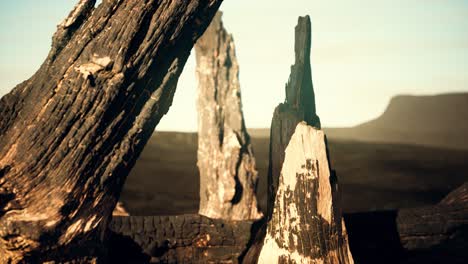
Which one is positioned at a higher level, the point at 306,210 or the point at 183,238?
the point at 306,210

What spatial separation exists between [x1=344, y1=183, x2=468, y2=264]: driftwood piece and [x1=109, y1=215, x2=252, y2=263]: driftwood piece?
Answer: 5.01 ft

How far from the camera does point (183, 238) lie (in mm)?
5289

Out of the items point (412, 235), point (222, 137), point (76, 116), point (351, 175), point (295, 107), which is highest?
point (222, 137)

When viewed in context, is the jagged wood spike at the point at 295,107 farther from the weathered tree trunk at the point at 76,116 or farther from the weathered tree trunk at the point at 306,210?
the weathered tree trunk at the point at 76,116

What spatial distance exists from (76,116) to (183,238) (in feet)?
8.24

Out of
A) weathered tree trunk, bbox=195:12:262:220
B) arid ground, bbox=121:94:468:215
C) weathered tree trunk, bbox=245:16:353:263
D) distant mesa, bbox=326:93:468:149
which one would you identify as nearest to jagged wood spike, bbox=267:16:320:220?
weathered tree trunk, bbox=245:16:353:263

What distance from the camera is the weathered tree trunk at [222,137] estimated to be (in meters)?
8.46

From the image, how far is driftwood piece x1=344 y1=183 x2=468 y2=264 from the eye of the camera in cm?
590

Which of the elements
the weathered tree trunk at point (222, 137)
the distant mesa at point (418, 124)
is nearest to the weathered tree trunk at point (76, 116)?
the weathered tree trunk at point (222, 137)

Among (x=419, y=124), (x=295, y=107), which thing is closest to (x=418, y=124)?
(x=419, y=124)

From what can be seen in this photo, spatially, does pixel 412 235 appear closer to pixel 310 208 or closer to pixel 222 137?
pixel 310 208

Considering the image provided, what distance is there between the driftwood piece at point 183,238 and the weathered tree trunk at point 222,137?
303 cm

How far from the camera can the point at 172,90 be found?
358 cm

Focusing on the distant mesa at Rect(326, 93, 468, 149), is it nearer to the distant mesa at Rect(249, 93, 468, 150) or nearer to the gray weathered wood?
the distant mesa at Rect(249, 93, 468, 150)
